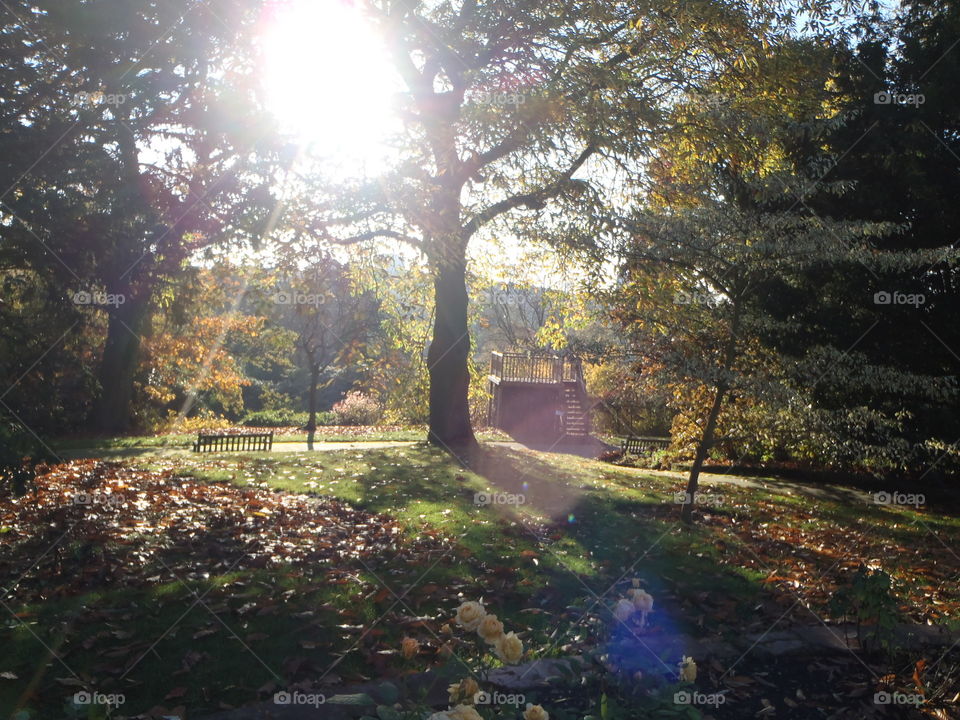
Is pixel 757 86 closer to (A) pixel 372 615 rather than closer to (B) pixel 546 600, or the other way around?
(B) pixel 546 600

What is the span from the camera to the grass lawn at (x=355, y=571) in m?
4.98

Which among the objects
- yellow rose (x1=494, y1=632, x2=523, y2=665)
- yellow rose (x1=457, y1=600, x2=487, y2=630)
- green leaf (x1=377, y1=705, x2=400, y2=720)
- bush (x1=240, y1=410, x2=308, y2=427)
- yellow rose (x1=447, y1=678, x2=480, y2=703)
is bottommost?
bush (x1=240, y1=410, x2=308, y2=427)

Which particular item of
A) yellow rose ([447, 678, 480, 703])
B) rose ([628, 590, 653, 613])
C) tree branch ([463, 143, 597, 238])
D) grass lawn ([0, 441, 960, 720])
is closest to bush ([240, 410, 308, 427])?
tree branch ([463, 143, 597, 238])

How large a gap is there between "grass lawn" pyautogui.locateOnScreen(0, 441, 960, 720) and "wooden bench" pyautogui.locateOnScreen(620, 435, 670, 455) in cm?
1011

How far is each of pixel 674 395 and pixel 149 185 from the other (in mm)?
7778

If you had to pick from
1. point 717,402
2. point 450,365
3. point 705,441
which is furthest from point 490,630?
point 450,365

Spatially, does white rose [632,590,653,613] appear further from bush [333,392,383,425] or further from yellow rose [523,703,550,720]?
bush [333,392,383,425]

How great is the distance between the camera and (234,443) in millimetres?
19906

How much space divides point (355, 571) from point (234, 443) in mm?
13943

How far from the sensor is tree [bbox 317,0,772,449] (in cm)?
1248

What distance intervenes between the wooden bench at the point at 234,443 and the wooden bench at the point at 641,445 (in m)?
10.4

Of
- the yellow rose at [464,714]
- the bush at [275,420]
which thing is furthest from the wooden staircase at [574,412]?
the yellow rose at [464,714]

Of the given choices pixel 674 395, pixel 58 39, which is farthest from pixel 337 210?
pixel 674 395

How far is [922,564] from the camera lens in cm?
866
